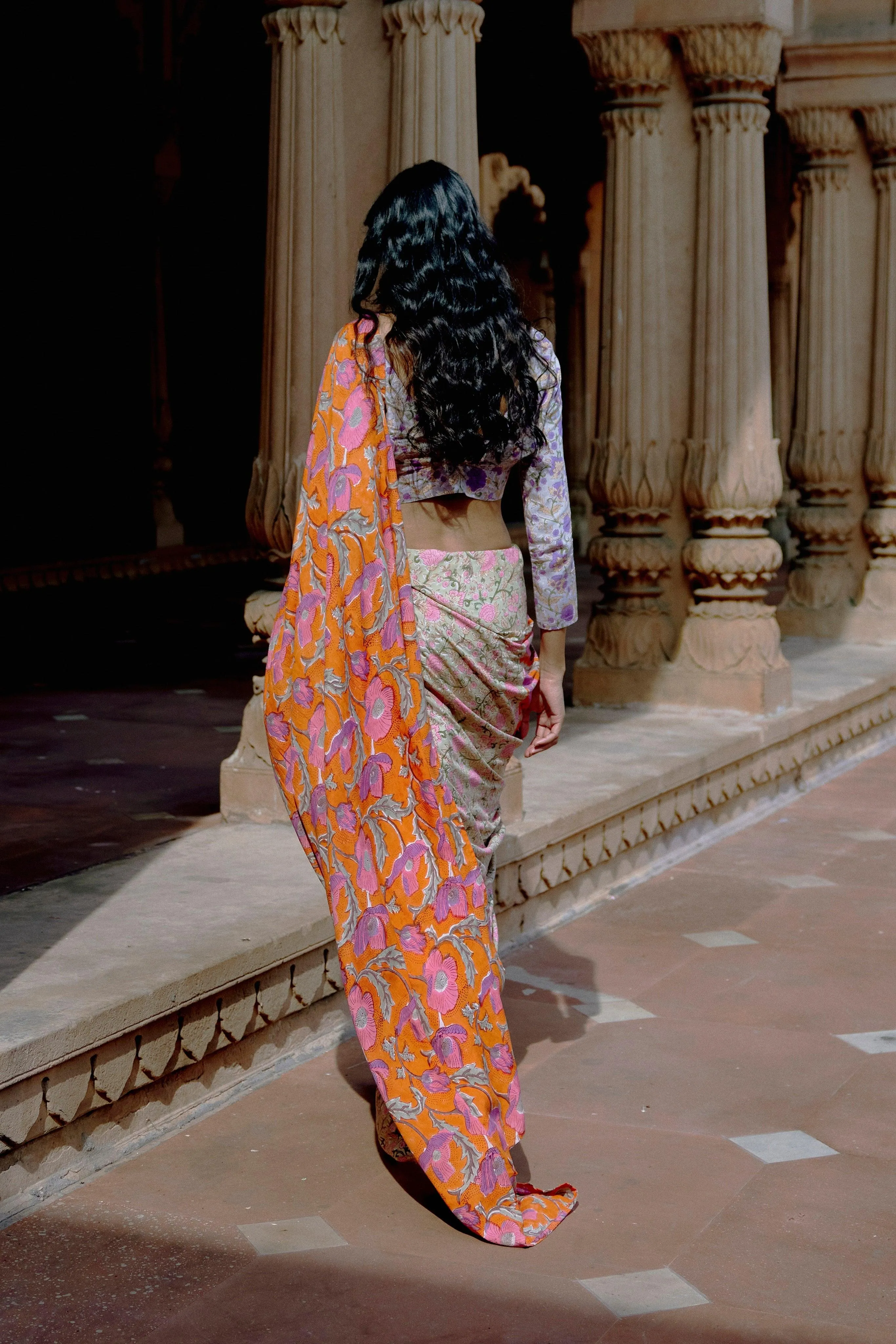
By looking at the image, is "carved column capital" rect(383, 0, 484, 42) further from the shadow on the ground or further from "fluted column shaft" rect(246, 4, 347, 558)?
the shadow on the ground

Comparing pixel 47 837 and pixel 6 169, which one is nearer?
pixel 47 837

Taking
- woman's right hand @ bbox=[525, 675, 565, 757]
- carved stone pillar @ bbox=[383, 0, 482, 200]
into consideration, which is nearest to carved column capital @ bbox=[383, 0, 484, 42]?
carved stone pillar @ bbox=[383, 0, 482, 200]

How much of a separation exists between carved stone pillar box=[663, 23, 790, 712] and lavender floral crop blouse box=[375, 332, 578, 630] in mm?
3869

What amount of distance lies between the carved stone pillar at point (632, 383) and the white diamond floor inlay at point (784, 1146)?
389 centimetres

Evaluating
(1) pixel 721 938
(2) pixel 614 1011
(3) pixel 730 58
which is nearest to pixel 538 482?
(2) pixel 614 1011

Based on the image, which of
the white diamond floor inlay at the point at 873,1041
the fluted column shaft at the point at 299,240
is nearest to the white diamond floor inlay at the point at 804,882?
the white diamond floor inlay at the point at 873,1041

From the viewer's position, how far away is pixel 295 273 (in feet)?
16.0

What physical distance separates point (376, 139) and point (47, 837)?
2231 millimetres

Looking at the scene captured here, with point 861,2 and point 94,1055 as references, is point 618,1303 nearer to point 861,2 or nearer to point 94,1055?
point 94,1055

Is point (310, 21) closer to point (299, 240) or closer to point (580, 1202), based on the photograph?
point (299, 240)

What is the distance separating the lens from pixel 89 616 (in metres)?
11.0

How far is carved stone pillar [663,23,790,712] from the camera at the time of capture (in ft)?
22.8

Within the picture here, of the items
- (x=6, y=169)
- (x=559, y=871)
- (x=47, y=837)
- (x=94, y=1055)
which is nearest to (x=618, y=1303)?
(x=94, y=1055)

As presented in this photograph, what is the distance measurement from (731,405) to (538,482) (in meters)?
4.03
